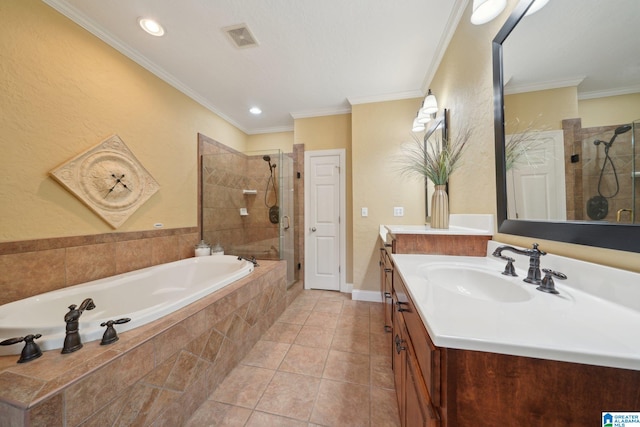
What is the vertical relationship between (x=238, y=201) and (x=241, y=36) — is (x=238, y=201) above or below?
below

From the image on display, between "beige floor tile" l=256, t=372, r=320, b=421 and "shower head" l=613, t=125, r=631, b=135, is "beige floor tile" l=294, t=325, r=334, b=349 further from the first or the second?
"shower head" l=613, t=125, r=631, b=135

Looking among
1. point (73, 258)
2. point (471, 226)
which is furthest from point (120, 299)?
point (471, 226)

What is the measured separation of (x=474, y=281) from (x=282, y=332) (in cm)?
168

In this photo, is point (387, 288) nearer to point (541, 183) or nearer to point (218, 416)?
point (541, 183)

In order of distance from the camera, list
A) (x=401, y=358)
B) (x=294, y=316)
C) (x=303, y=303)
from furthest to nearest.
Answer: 1. (x=303, y=303)
2. (x=294, y=316)
3. (x=401, y=358)

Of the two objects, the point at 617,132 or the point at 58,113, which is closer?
the point at 617,132

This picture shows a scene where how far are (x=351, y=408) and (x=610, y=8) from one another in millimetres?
2042

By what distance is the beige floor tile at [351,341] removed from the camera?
1.70 m

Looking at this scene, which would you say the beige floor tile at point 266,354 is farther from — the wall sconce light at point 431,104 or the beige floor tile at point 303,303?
the wall sconce light at point 431,104

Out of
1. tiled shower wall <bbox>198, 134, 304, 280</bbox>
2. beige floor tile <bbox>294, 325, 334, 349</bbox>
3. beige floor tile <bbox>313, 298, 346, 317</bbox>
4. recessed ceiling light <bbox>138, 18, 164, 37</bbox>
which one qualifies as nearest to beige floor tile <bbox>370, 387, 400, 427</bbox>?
beige floor tile <bbox>294, 325, 334, 349</bbox>

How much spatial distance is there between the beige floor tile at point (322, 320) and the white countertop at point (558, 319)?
1.55 meters

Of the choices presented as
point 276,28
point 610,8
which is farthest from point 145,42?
point 610,8

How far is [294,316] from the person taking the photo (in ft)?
7.31

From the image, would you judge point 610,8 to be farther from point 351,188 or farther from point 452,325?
point 351,188
